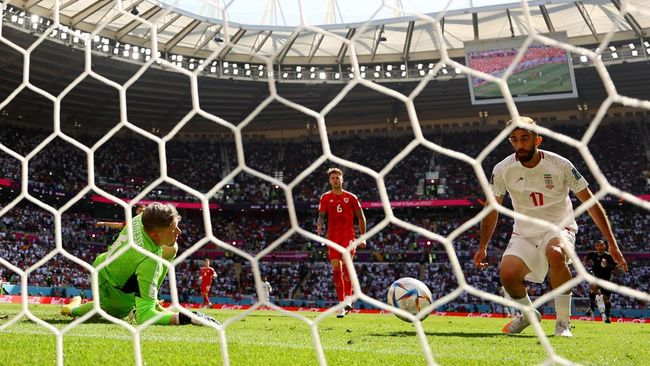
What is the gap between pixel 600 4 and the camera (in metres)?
20.2

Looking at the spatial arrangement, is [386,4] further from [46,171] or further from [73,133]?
[73,133]

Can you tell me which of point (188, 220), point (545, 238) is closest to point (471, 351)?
point (545, 238)

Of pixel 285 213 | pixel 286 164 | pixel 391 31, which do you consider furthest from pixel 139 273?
pixel 286 164

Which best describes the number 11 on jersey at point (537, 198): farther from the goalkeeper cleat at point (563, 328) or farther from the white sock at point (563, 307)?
the goalkeeper cleat at point (563, 328)

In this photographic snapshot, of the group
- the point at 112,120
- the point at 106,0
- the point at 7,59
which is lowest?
the point at 112,120

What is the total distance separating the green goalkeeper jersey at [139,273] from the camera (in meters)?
2.91

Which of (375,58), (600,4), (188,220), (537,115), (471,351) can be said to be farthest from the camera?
(537,115)

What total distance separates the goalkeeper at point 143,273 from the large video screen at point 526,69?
1912 centimetres

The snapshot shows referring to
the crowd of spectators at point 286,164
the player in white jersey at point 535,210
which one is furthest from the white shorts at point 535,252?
the crowd of spectators at point 286,164

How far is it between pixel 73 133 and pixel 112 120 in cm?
189

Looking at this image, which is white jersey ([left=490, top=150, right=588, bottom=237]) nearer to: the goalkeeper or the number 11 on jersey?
the number 11 on jersey

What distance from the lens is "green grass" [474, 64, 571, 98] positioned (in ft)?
70.4

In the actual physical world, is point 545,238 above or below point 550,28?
below

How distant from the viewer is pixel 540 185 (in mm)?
3826
